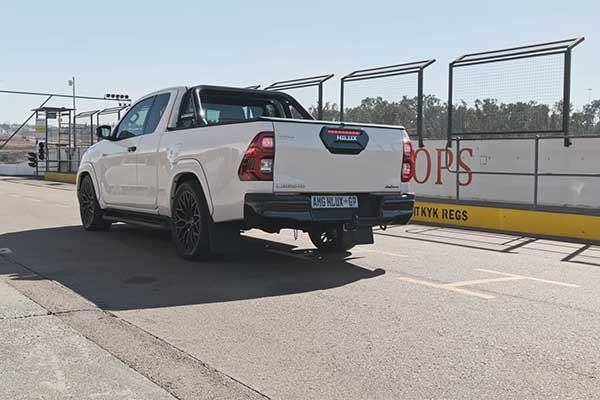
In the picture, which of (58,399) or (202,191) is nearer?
(58,399)

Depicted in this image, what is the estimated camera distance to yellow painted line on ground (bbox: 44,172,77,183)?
31484mm

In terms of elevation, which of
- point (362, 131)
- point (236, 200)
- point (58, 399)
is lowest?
point (58, 399)

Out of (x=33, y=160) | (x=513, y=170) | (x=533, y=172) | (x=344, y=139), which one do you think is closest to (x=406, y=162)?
(x=344, y=139)

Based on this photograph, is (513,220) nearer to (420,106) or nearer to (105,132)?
(420,106)

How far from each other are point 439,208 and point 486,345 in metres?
8.54

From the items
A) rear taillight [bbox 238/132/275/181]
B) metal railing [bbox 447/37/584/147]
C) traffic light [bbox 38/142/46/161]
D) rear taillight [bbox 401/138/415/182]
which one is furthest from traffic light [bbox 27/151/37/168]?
rear taillight [bbox 238/132/275/181]

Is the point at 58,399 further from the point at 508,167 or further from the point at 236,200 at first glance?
the point at 508,167

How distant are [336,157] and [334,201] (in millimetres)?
459

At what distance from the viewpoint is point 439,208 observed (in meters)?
12.8

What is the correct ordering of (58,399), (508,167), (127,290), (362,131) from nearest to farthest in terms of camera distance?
(58,399) < (127,290) < (362,131) < (508,167)

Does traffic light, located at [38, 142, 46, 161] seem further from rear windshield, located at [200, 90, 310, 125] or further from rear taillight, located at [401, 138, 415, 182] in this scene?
rear taillight, located at [401, 138, 415, 182]

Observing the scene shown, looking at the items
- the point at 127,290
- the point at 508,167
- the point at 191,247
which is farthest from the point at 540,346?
the point at 508,167

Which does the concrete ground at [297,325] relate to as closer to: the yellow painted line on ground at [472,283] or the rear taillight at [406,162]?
the yellow painted line on ground at [472,283]

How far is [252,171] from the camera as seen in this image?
6238mm
